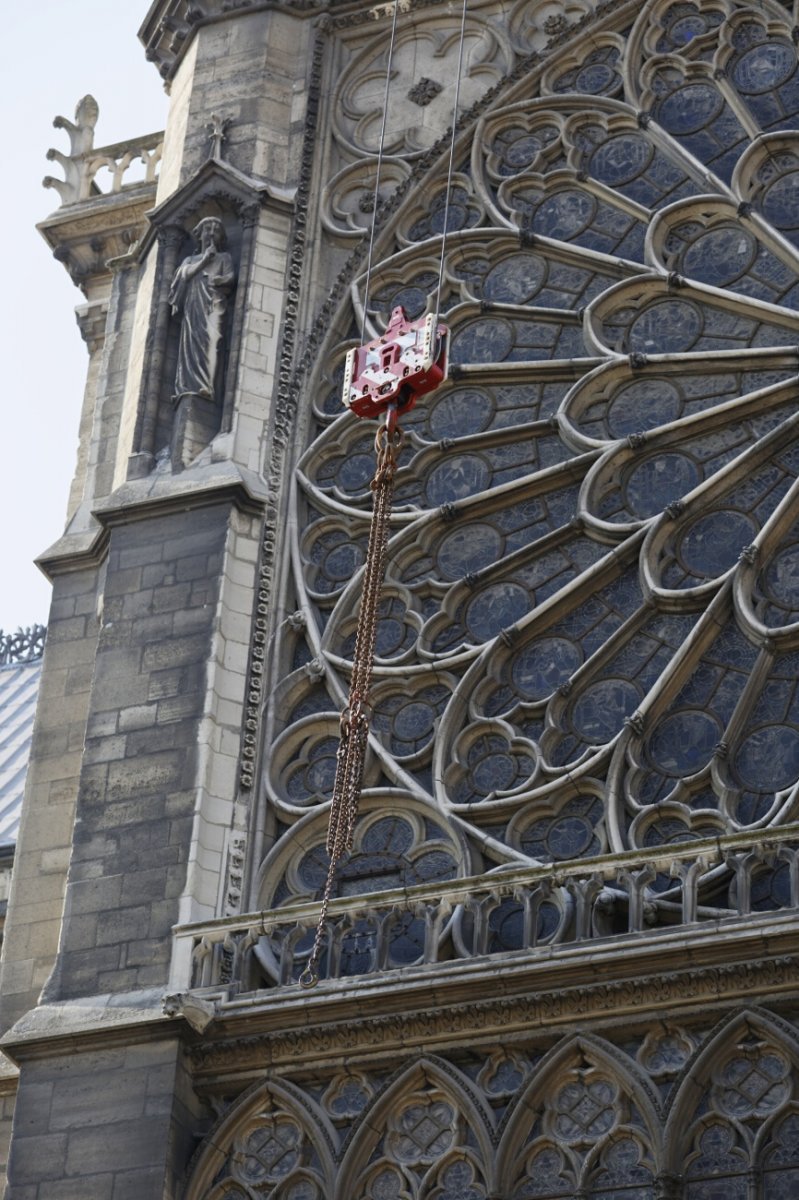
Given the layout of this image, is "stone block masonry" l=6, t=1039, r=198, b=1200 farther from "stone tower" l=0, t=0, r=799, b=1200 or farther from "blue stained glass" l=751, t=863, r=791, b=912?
"blue stained glass" l=751, t=863, r=791, b=912

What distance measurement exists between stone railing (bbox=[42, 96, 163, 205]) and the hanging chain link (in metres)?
6.72

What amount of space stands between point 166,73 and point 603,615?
743 centimetres

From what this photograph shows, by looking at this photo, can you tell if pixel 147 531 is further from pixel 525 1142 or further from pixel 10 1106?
pixel 525 1142

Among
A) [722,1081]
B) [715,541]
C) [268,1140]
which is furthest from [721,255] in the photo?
[268,1140]

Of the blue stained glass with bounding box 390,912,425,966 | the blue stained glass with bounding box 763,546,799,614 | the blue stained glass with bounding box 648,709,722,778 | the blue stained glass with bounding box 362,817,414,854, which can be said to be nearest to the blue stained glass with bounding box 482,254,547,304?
the blue stained glass with bounding box 763,546,799,614

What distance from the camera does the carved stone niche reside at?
2205 centimetres

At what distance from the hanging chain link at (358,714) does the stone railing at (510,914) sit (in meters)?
0.29

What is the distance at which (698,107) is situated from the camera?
22.4 m

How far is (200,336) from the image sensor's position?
22328mm

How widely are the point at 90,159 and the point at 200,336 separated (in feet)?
14.0

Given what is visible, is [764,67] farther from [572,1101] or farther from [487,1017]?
[572,1101]

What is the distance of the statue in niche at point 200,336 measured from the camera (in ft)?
72.1

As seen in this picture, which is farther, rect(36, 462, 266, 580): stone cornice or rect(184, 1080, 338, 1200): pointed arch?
rect(36, 462, 266, 580): stone cornice

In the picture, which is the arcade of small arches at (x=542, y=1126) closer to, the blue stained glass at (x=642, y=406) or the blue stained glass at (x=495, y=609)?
the blue stained glass at (x=495, y=609)
